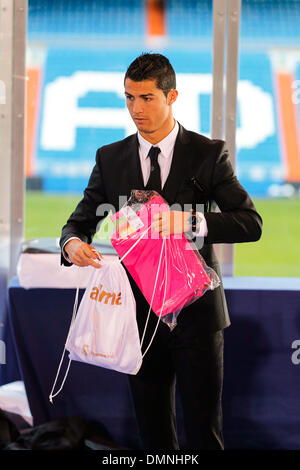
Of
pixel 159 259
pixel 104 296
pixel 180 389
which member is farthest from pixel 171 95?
pixel 180 389

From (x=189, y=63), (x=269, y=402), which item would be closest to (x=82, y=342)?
(x=269, y=402)

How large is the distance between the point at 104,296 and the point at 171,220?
1.25 ft

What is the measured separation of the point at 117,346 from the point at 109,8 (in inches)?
70.4

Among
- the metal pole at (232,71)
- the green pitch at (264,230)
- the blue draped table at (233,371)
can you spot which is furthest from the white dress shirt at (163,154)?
the green pitch at (264,230)

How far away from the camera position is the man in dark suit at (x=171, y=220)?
1.66 metres

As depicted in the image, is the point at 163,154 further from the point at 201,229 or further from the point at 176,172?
the point at 201,229

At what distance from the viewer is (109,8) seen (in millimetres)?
2797

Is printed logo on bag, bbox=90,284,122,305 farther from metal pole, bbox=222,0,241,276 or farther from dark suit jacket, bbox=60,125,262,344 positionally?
metal pole, bbox=222,0,241,276

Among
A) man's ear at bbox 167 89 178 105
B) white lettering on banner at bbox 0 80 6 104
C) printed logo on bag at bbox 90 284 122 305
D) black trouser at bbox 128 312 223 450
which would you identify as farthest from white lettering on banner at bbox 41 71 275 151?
black trouser at bbox 128 312 223 450

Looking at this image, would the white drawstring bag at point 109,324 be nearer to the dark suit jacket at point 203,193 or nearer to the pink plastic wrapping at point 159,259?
the pink plastic wrapping at point 159,259

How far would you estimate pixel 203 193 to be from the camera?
1738 millimetres

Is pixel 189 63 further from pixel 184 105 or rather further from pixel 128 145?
pixel 128 145

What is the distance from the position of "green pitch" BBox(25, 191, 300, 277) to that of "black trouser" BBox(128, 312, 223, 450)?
1.14 m

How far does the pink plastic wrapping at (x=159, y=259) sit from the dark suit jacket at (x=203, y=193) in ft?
0.16
